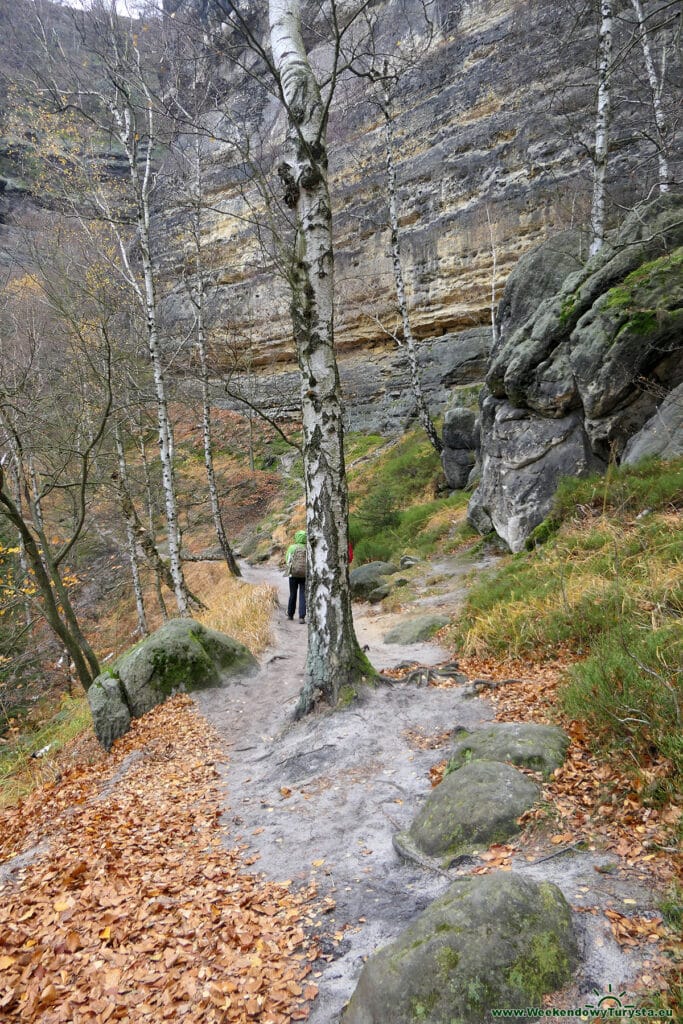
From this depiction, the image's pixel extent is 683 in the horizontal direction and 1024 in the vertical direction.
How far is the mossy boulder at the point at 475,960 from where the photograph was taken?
6.20 feet

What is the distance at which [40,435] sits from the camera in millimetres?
12258

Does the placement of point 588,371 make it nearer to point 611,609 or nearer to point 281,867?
point 611,609

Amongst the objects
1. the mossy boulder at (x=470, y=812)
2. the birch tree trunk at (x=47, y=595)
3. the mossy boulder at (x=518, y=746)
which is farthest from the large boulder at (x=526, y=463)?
the birch tree trunk at (x=47, y=595)

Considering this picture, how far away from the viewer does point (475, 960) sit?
1964 mm

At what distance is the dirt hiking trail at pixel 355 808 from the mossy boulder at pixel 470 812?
15 cm

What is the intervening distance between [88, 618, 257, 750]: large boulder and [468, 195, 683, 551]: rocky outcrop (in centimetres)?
528

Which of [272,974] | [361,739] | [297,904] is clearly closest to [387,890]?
[297,904]

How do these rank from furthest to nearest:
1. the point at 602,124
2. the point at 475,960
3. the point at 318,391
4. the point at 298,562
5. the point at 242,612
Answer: the point at 602,124 → the point at 242,612 → the point at 298,562 → the point at 318,391 → the point at 475,960

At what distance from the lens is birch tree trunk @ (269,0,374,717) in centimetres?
546

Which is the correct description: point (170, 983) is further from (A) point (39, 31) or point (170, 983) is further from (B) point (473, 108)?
(B) point (473, 108)

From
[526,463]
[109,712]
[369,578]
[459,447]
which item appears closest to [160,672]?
[109,712]

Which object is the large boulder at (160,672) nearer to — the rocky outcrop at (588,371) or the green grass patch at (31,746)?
the green grass patch at (31,746)

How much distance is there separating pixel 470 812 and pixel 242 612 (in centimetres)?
722

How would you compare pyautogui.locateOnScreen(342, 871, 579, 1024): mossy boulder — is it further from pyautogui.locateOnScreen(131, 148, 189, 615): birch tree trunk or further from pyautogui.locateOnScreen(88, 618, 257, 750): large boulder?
pyautogui.locateOnScreen(131, 148, 189, 615): birch tree trunk
